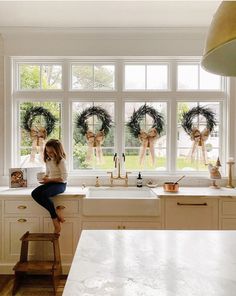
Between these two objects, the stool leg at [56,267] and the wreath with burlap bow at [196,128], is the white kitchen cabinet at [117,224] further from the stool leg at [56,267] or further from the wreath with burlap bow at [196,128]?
the wreath with burlap bow at [196,128]

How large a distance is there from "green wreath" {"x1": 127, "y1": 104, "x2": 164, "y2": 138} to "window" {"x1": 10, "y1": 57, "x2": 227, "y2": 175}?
0.15ft

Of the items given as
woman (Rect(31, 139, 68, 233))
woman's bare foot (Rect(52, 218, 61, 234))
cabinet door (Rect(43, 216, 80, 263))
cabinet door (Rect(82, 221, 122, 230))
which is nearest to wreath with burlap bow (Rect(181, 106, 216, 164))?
cabinet door (Rect(82, 221, 122, 230))

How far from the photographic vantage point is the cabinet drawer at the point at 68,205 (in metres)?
2.80

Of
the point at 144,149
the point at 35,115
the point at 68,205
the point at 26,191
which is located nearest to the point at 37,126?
the point at 35,115

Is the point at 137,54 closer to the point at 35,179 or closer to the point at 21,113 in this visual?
the point at 21,113

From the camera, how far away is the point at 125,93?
3416 mm

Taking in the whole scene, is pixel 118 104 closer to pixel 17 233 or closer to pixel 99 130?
pixel 99 130

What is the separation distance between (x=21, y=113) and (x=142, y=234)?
2584 mm

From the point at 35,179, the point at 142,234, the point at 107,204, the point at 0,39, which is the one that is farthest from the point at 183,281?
the point at 0,39

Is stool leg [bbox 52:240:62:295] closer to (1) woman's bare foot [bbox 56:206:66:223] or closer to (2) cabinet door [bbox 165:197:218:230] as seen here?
(1) woman's bare foot [bbox 56:206:66:223]

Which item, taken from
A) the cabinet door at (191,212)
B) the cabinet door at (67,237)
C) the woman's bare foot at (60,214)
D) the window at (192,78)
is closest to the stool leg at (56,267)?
the cabinet door at (67,237)

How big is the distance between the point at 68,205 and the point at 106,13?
209cm

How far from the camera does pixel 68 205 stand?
2799mm

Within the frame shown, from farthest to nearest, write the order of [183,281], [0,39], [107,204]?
1. [0,39]
2. [107,204]
3. [183,281]
